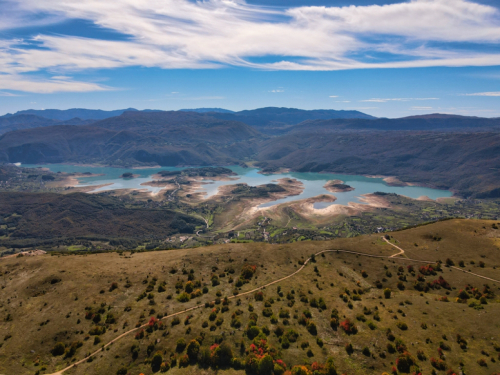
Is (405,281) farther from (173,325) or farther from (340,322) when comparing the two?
(173,325)

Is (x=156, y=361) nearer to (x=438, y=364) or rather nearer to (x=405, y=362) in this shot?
(x=405, y=362)

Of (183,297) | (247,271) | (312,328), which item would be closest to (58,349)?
(183,297)

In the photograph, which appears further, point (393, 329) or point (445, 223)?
point (445, 223)

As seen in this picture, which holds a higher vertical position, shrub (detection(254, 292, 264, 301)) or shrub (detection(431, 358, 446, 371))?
shrub (detection(431, 358, 446, 371))

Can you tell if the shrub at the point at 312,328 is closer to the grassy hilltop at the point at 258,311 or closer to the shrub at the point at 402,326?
the grassy hilltop at the point at 258,311

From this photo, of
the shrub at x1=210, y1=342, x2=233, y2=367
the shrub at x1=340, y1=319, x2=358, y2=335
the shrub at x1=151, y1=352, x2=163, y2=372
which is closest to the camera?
the shrub at x1=151, y1=352, x2=163, y2=372

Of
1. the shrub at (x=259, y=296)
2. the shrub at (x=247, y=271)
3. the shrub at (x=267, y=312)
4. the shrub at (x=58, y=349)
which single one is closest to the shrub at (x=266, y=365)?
the shrub at (x=267, y=312)

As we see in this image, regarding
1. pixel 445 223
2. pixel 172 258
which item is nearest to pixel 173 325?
pixel 172 258

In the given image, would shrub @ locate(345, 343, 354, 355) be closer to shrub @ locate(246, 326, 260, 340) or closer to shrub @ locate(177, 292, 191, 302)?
shrub @ locate(246, 326, 260, 340)

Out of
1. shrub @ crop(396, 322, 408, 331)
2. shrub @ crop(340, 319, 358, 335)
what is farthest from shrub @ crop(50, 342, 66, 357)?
shrub @ crop(396, 322, 408, 331)
